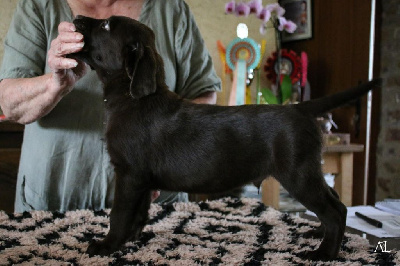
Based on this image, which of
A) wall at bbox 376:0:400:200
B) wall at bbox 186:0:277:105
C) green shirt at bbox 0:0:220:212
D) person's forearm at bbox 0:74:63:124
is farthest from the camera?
wall at bbox 186:0:277:105

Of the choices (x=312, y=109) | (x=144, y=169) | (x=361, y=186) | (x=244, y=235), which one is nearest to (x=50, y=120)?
(x=144, y=169)

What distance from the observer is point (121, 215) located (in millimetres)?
951

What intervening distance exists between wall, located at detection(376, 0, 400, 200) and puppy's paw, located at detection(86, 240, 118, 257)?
2811 mm

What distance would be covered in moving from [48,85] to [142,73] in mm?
375

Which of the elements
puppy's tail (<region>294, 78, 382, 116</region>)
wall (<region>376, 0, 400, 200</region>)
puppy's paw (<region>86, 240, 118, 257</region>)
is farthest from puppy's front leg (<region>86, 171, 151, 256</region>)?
wall (<region>376, 0, 400, 200</region>)

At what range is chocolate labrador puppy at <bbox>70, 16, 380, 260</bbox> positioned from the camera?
0.92 metres

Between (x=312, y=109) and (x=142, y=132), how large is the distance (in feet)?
1.20

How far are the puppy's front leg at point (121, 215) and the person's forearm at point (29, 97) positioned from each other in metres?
0.39

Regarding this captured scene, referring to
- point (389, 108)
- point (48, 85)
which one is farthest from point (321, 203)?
point (389, 108)

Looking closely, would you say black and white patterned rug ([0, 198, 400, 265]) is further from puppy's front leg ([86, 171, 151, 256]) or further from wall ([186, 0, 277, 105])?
wall ([186, 0, 277, 105])

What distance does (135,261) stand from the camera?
88 cm

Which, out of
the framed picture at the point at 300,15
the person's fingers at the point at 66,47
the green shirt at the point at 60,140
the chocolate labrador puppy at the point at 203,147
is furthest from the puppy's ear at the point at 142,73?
the framed picture at the point at 300,15

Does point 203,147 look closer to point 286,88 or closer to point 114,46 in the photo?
point 114,46

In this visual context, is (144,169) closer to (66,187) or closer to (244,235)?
(244,235)
